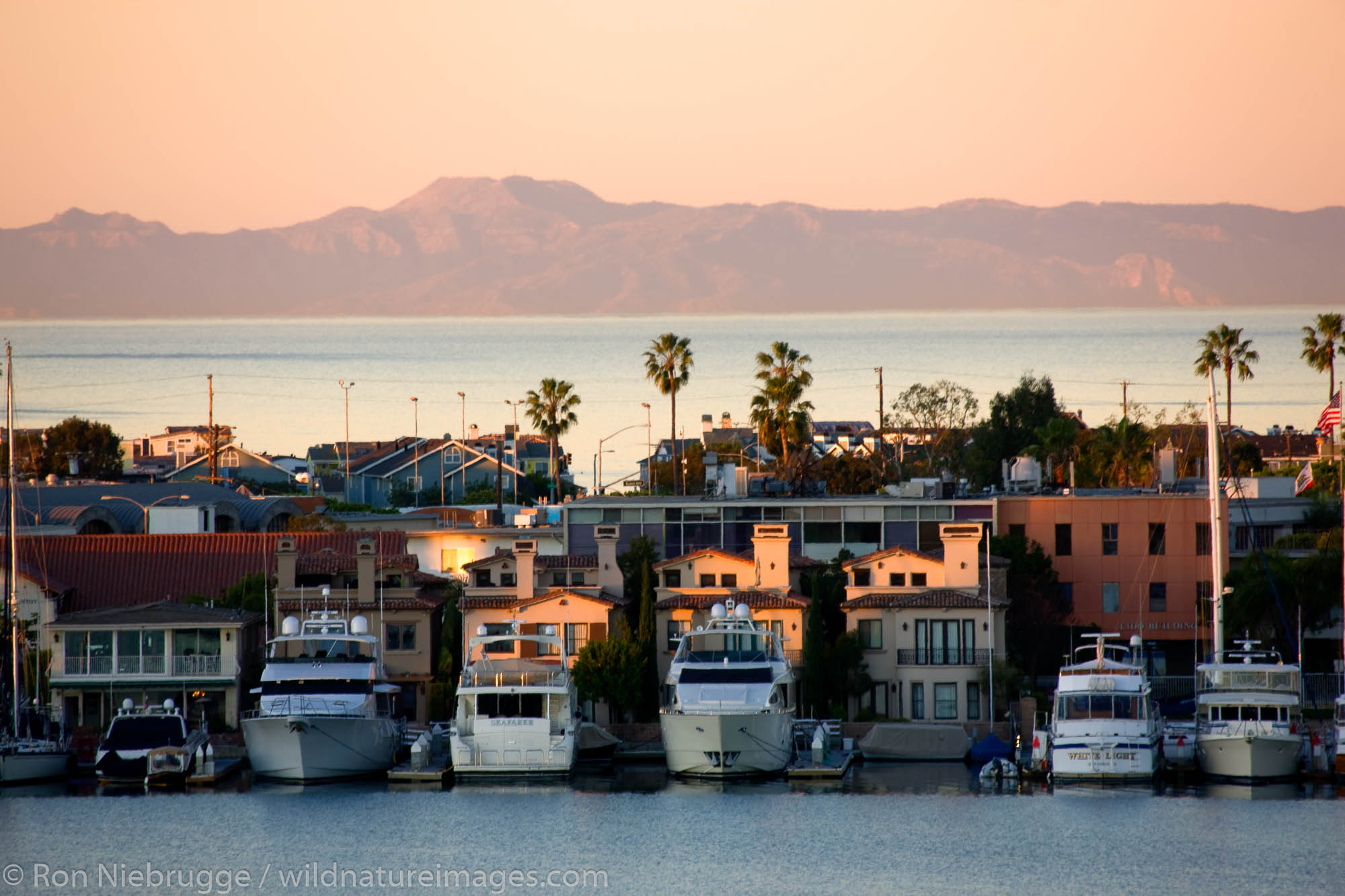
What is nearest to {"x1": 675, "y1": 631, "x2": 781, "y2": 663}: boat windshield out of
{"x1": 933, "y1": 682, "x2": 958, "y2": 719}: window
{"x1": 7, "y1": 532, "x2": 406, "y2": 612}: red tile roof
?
{"x1": 933, "y1": 682, "x2": 958, "y2": 719}: window

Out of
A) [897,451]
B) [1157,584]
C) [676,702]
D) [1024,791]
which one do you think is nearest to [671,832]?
[676,702]

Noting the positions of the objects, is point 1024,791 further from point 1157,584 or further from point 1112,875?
point 1157,584

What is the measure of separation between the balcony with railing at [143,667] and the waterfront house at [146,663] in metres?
0.02

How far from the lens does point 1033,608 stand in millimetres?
71875

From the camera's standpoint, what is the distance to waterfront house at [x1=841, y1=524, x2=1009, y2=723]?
65.3m

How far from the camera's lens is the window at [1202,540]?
249ft

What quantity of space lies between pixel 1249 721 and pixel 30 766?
36117mm

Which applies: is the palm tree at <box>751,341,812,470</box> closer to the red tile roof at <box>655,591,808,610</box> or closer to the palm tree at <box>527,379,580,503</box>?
the palm tree at <box>527,379,580,503</box>

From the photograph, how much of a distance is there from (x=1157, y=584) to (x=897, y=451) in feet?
160

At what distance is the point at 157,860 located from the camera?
50438 millimetres

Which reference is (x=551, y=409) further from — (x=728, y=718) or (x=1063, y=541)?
(x=728, y=718)

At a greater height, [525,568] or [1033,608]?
[525,568]

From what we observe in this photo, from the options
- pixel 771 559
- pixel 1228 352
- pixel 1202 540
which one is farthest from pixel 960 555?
pixel 1228 352

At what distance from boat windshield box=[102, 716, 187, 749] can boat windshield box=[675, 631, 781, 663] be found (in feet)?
51.1
